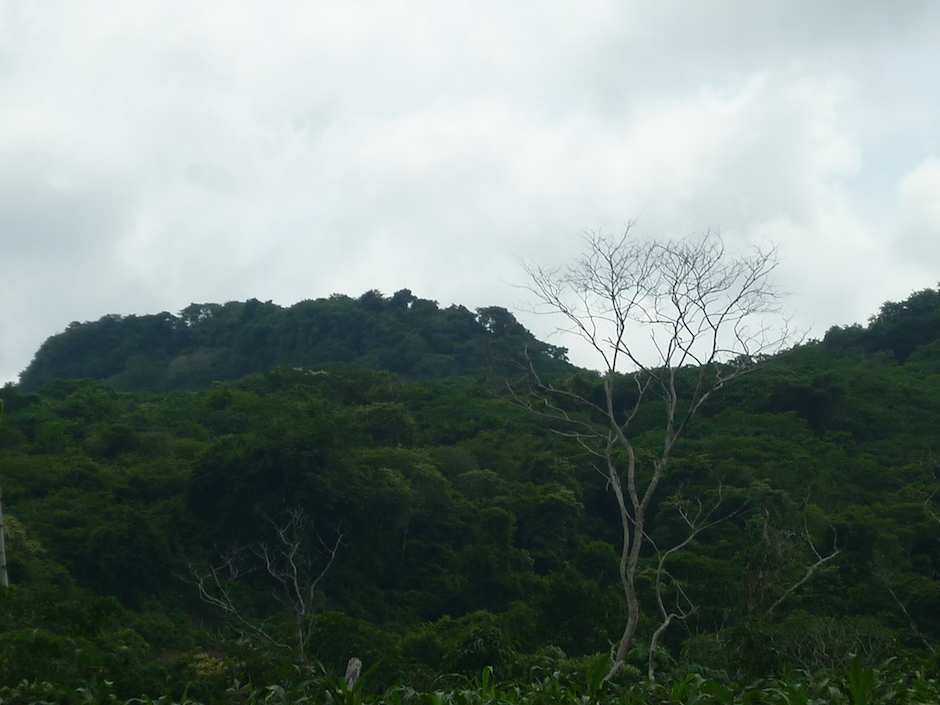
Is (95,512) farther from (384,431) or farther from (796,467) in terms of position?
(796,467)

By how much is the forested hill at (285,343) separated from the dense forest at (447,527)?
10.5 meters

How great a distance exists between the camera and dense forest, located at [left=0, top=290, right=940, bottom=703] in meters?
13.2

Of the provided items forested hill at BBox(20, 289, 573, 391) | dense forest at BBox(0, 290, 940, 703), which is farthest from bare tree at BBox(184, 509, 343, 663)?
forested hill at BBox(20, 289, 573, 391)

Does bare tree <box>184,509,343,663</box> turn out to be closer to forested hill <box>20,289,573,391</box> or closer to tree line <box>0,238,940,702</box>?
tree line <box>0,238,940,702</box>

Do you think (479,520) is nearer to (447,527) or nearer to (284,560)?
(447,527)

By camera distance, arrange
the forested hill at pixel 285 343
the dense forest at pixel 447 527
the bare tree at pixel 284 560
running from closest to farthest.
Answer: the dense forest at pixel 447 527
the bare tree at pixel 284 560
the forested hill at pixel 285 343

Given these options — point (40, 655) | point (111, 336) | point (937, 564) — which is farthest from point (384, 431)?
point (111, 336)

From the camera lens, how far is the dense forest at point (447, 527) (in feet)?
43.2

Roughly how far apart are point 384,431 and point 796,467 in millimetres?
12101

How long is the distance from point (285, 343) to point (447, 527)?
88.4 ft

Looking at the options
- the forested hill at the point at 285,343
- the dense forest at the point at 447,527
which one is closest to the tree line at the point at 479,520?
the dense forest at the point at 447,527

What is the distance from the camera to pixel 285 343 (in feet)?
A: 162

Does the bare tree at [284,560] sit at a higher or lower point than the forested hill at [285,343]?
lower

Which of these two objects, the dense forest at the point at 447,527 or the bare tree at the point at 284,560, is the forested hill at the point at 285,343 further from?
the bare tree at the point at 284,560
